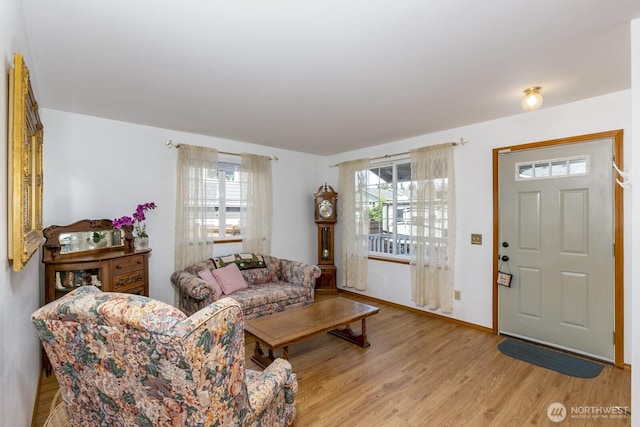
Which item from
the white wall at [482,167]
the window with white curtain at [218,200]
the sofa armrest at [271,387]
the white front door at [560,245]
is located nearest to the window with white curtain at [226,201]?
the window with white curtain at [218,200]

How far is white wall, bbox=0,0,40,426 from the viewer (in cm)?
114

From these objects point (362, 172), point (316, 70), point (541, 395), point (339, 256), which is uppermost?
point (316, 70)

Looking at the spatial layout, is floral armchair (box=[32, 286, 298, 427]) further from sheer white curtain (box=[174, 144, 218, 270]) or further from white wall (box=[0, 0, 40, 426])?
sheer white curtain (box=[174, 144, 218, 270])

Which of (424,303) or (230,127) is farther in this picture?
(424,303)

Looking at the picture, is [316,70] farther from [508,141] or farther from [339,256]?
[339,256]

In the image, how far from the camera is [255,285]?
3975mm

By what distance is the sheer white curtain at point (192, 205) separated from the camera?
12.3ft

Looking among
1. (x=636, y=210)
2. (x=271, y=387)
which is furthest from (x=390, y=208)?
(x=271, y=387)

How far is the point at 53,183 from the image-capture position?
3012 millimetres

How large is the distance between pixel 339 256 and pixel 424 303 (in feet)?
5.58

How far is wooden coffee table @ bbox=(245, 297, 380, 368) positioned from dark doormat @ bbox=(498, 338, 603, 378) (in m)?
1.42

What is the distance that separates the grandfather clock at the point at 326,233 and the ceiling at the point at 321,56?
1.88 m

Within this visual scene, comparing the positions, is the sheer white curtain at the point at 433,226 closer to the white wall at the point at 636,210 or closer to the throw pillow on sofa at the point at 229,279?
the white wall at the point at 636,210

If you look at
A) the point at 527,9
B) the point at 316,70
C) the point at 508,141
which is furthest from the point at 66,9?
the point at 508,141
